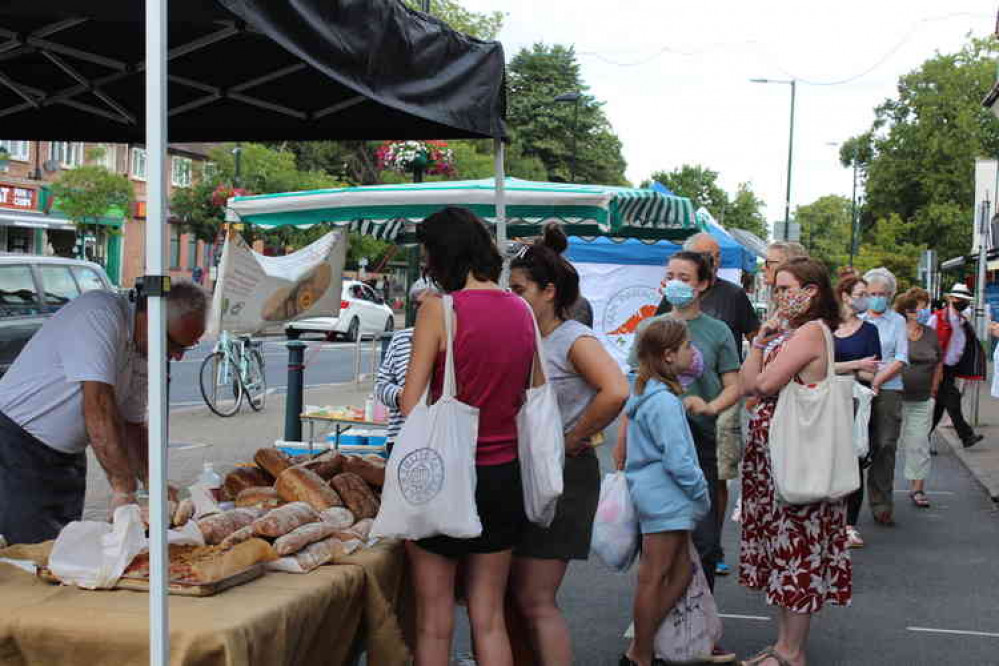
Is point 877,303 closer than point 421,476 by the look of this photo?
No

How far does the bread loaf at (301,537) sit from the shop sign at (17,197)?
4072 centimetres

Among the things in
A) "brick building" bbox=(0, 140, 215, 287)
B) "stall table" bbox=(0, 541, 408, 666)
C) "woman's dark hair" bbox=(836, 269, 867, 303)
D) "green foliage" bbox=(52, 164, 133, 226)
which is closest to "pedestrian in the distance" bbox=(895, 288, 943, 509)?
"woman's dark hair" bbox=(836, 269, 867, 303)

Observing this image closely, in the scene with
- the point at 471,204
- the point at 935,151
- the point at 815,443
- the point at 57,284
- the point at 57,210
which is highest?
the point at 935,151

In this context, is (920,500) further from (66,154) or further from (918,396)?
(66,154)

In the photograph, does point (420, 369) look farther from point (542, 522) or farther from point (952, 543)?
point (952, 543)

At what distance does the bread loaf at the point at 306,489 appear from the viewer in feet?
14.1

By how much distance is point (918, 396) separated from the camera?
10070mm

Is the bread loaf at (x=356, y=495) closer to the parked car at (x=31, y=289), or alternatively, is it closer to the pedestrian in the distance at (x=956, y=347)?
the parked car at (x=31, y=289)

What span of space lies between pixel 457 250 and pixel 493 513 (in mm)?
866

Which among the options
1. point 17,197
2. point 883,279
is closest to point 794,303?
point 883,279

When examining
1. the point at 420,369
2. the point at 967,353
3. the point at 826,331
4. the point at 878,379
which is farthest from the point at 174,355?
the point at 967,353

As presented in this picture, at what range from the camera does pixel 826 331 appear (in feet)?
17.6

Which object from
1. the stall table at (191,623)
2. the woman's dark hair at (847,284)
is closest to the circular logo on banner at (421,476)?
the stall table at (191,623)

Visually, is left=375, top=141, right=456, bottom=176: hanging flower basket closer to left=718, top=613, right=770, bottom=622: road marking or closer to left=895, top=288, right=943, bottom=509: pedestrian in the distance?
left=895, top=288, right=943, bottom=509: pedestrian in the distance
